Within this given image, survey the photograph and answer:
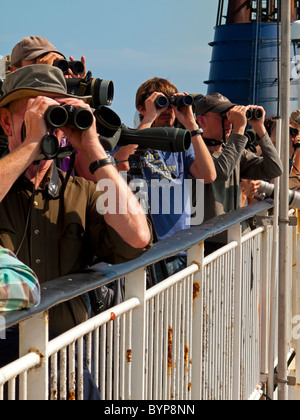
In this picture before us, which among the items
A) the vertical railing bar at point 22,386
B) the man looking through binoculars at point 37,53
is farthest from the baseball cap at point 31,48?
the vertical railing bar at point 22,386

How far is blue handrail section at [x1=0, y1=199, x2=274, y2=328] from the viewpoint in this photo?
2.02 metres

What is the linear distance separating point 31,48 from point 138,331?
2144mm

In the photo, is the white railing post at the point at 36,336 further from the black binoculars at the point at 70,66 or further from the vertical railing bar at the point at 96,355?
the black binoculars at the point at 70,66

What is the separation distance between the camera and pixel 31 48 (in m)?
4.43

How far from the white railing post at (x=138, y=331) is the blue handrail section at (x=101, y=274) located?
9 centimetres

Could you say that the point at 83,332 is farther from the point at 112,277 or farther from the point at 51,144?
the point at 51,144

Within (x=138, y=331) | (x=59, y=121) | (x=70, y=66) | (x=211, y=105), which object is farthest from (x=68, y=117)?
(x=211, y=105)

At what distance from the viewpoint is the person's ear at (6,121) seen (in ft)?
9.64

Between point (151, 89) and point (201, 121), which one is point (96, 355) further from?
point (201, 121)

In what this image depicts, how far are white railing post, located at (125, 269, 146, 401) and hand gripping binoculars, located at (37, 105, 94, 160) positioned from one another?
0.53 metres

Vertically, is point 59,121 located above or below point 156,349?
above

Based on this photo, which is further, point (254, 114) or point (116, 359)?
point (254, 114)

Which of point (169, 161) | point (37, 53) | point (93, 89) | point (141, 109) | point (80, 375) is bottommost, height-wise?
point (80, 375)

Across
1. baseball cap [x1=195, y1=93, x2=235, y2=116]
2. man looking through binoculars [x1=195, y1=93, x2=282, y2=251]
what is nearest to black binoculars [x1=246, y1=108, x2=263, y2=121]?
man looking through binoculars [x1=195, y1=93, x2=282, y2=251]
